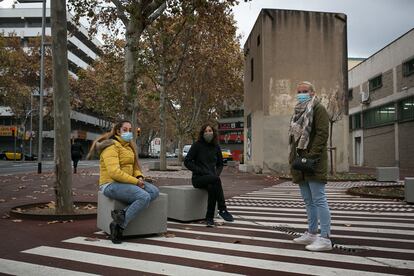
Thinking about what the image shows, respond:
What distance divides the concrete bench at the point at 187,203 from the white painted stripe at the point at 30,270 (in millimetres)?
3473

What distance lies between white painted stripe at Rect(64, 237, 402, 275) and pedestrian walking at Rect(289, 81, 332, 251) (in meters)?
0.70

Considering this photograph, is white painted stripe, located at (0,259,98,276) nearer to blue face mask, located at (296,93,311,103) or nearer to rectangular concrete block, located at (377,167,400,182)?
blue face mask, located at (296,93,311,103)

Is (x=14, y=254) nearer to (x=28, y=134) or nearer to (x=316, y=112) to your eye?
(x=316, y=112)

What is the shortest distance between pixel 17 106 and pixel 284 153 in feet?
124

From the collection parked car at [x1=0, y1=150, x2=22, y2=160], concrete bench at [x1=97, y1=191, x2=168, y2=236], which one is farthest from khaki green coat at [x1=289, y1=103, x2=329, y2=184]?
parked car at [x1=0, y1=150, x2=22, y2=160]

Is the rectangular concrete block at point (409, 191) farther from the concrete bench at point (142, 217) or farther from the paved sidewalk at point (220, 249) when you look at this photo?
the concrete bench at point (142, 217)

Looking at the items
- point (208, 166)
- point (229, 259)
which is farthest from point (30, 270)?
point (208, 166)

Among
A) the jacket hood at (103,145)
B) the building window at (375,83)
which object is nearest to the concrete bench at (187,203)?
the jacket hood at (103,145)

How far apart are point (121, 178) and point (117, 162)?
10.5 inches

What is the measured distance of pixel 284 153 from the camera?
1067 inches

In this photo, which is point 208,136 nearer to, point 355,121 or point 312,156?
point 312,156

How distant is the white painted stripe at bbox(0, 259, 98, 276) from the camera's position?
529cm

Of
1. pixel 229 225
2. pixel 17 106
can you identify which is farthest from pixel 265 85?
pixel 17 106

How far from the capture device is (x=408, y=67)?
113 ft
